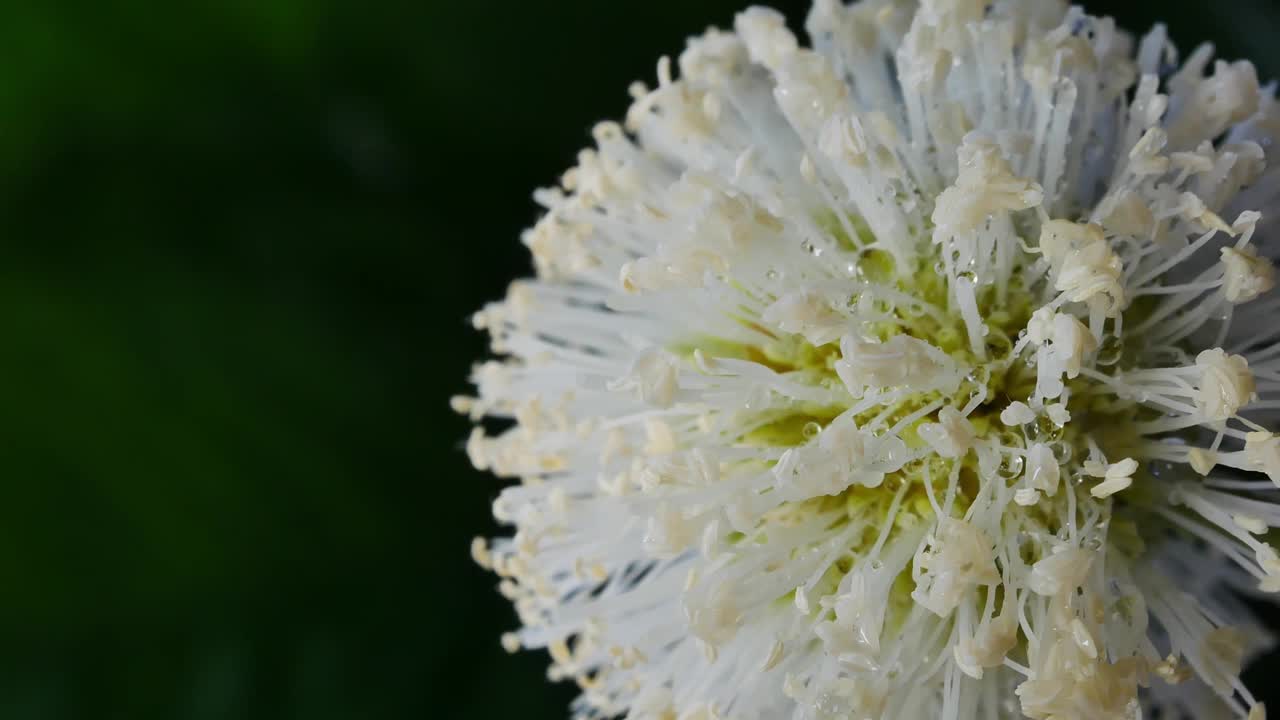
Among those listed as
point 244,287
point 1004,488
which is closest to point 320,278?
point 244,287

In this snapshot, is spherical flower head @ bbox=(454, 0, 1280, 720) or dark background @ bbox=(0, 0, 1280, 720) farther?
dark background @ bbox=(0, 0, 1280, 720)

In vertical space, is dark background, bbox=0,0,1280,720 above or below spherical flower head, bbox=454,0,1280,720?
above

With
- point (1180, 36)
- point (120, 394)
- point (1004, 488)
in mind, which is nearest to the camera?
point (1004, 488)

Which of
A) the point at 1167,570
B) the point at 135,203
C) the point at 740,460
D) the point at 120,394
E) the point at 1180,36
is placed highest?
the point at 135,203

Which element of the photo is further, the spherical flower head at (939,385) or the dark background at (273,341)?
the dark background at (273,341)

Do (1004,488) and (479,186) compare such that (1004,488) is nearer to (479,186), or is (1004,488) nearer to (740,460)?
(740,460)
